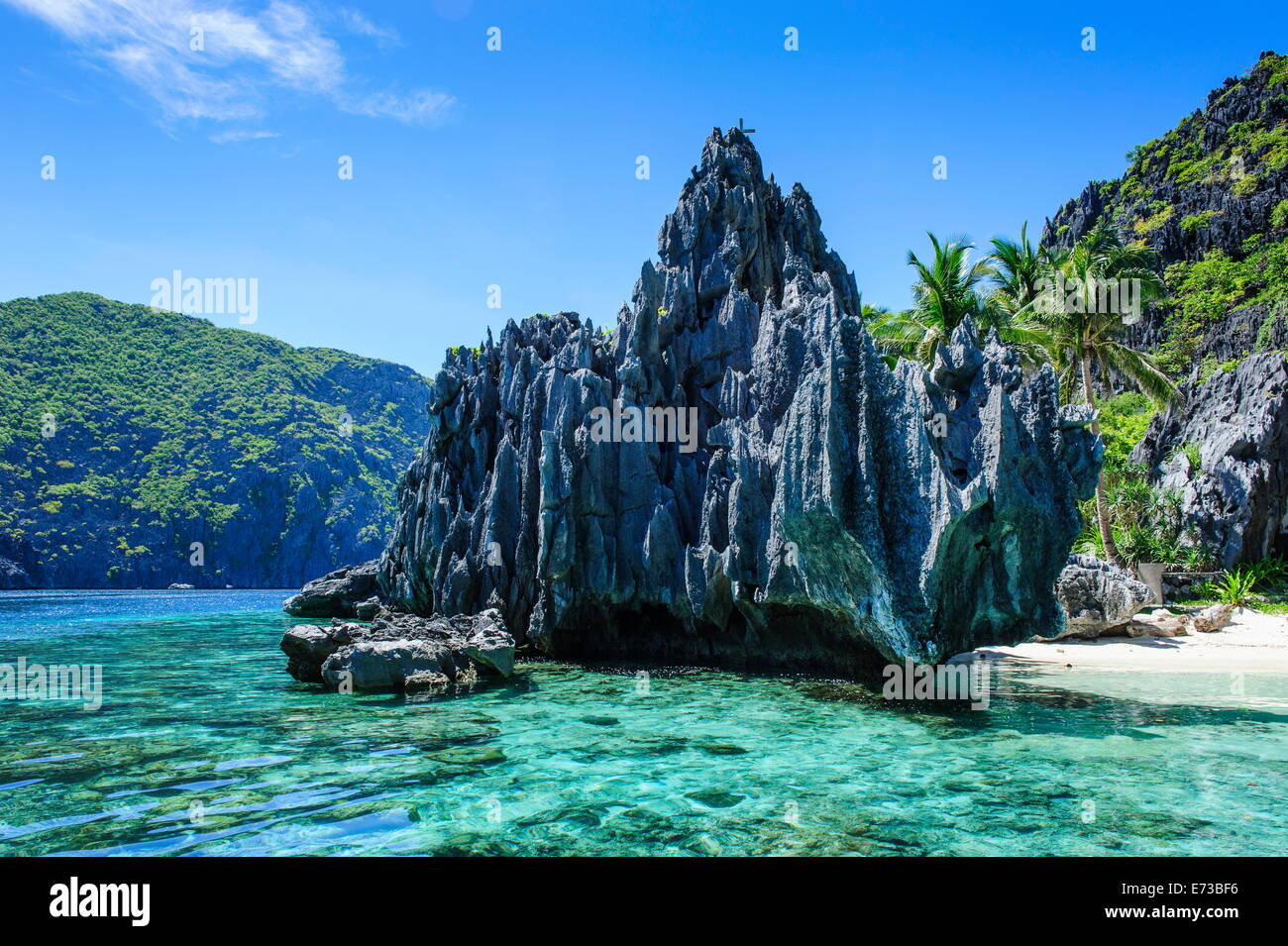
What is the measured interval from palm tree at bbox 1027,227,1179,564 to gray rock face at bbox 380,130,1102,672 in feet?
35.6

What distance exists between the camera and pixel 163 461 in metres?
107

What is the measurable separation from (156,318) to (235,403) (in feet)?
90.4

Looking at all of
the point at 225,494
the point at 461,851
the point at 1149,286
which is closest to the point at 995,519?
the point at 461,851

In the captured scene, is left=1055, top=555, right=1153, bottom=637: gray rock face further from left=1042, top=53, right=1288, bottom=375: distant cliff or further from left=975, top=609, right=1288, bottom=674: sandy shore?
left=1042, top=53, right=1288, bottom=375: distant cliff

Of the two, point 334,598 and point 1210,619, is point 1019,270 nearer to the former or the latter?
point 1210,619

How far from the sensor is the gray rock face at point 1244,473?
28703mm

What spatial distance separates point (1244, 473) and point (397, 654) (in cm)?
3173

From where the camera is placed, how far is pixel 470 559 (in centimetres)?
2456

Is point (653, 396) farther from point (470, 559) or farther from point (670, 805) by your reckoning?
point (670, 805)

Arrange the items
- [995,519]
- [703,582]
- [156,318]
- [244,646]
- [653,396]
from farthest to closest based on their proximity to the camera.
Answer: [156,318], [244,646], [653,396], [703,582], [995,519]

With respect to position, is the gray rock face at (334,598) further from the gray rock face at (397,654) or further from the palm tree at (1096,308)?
the palm tree at (1096,308)

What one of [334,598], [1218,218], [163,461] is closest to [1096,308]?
[1218,218]

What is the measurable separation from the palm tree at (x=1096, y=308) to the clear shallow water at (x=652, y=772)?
57.2 feet

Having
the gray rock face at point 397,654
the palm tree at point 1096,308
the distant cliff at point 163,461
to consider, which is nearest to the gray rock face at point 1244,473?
the palm tree at point 1096,308
